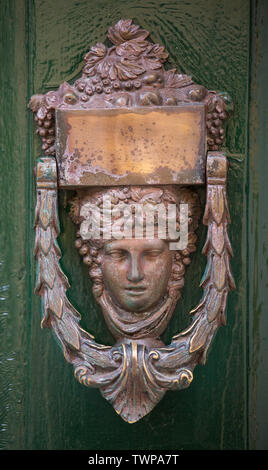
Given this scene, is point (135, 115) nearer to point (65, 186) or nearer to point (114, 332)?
point (65, 186)

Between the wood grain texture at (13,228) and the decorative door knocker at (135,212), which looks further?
the wood grain texture at (13,228)

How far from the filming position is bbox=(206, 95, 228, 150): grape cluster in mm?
1254

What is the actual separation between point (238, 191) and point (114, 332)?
14.2 inches

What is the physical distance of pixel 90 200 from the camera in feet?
4.09

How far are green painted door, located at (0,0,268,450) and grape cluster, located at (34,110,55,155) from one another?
1.3 inches

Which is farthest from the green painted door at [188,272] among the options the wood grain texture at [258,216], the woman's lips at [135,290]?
the woman's lips at [135,290]

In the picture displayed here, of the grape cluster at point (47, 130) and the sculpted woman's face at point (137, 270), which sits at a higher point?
the grape cluster at point (47, 130)

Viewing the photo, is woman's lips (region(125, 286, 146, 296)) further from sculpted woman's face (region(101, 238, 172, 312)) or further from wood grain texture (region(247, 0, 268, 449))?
wood grain texture (region(247, 0, 268, 449))

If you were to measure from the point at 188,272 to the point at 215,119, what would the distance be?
11.7 inches

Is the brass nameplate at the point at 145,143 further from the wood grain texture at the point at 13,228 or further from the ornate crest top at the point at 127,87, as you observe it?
the wood grain texture at the point at 13,228

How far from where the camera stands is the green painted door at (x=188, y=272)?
129 centimetres

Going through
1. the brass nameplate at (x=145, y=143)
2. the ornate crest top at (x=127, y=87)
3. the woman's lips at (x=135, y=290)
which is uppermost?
the ornate crest top at (x=127, y=87)

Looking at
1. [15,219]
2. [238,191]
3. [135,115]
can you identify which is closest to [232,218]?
[238,191]

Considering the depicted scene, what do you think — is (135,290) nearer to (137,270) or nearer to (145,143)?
(137,270)
